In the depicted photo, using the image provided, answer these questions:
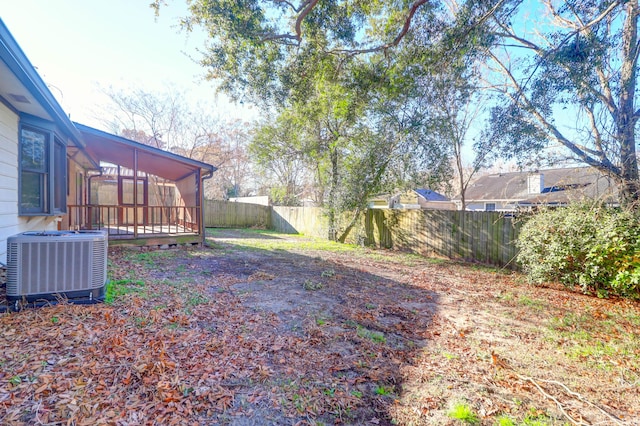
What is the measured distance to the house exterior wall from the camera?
3.94m

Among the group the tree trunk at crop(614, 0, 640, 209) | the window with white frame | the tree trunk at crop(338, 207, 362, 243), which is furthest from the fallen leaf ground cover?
the tree trunk at crop(338, 207, 362, 243)

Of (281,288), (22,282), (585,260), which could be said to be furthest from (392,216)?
(22,282)

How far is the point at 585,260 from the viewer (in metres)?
5.66

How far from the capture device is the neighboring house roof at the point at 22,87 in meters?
2.80

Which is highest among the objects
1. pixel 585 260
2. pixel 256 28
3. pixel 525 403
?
pixel 256 28

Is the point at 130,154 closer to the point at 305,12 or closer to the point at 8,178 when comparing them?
the point at 8,178

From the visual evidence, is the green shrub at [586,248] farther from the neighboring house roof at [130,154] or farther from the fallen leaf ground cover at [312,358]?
the neighboring house roof at [130,154]

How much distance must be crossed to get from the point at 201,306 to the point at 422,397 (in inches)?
114

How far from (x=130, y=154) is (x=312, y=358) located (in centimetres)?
900

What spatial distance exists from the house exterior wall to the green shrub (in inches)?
350

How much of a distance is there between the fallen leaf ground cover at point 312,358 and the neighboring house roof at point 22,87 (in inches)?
97.8

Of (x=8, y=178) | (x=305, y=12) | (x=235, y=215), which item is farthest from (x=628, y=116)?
(x=235, y=215)

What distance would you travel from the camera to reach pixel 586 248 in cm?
553

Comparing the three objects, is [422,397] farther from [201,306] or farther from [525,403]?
[201,306]
